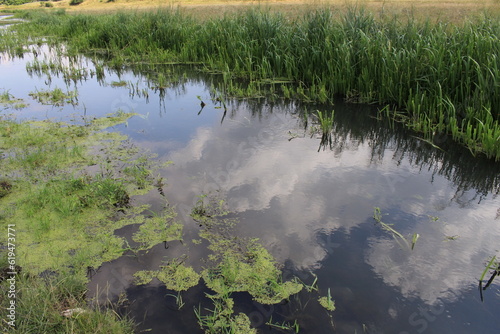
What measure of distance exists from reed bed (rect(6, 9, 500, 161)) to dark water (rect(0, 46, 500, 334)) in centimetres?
37

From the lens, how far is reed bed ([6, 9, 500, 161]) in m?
4.72

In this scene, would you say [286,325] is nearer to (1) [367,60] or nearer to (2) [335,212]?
(2) [335,212]

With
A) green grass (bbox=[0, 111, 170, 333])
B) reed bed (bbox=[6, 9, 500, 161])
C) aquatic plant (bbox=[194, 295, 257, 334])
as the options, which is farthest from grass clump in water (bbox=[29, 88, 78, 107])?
aquatic plant (bbox=[194, 295, 257, 334])

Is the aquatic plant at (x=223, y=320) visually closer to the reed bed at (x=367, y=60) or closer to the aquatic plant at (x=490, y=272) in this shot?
the aquatic plant at (x=490, y=272)

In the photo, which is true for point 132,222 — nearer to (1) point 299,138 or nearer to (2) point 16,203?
(2) point 16,203

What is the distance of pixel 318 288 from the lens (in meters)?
2.50

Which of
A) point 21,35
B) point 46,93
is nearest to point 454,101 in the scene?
point 46,93

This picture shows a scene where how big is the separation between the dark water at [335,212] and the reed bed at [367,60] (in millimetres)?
374

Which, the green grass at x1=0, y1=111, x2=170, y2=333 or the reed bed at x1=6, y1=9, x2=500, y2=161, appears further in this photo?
the reed bed at x1=6, y1=9, x2=500, y2=161

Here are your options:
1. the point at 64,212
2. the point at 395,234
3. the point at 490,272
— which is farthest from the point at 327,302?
the point at 64,212

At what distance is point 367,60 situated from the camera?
19.5 feet

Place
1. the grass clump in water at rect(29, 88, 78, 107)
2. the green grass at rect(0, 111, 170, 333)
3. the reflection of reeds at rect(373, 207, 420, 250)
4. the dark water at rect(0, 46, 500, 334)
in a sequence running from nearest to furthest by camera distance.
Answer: the green grass at rect(0, 111, 170, 333) < the dark water at rect(0, 46, 500, 334) < the reflection of reeds at rect(373, 207, 420, 250) < the grass clump in water at rect(29, 88, 78, 107)

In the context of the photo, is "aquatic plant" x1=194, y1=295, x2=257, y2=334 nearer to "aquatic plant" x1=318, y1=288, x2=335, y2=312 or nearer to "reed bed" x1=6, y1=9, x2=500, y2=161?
"aquatic plant" x1=318, y1=288, x2=335, y2=312

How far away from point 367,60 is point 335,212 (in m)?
3.53
